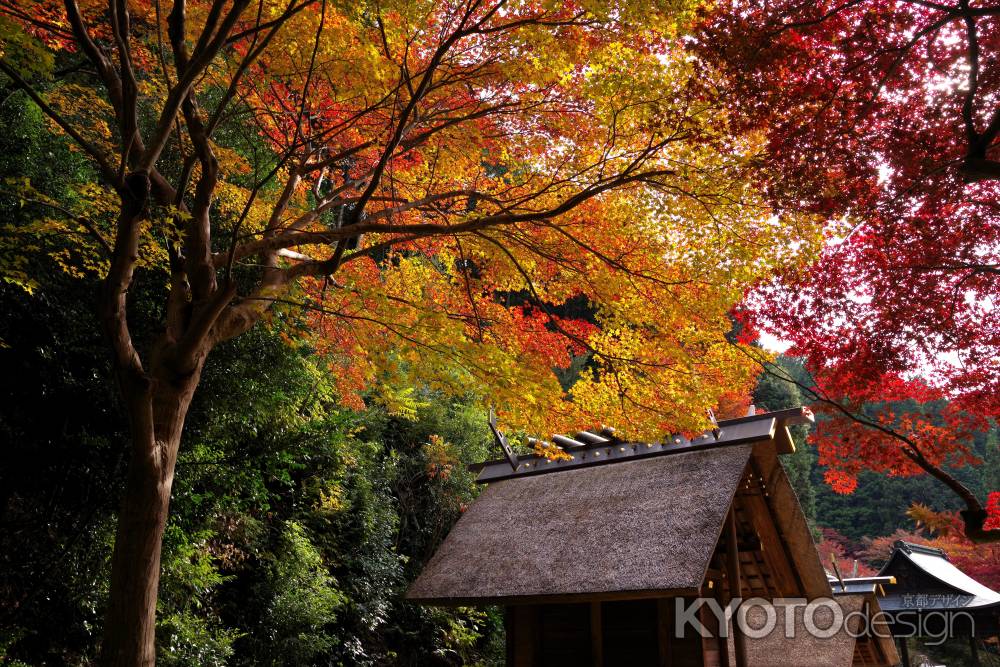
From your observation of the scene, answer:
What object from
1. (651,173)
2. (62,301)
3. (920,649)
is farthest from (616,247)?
(920,649)

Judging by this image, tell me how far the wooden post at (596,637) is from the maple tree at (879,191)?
2.94 m

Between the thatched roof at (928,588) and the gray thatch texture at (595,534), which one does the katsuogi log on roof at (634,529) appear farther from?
the thatched roof at (928,588)

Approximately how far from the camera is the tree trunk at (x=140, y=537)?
3598mm

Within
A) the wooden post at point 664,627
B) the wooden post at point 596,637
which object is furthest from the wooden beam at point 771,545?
the wooden post at point 596,637

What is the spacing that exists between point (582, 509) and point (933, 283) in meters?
3.87

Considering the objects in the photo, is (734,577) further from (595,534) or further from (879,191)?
(879,191)

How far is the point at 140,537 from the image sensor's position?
3.71 meters

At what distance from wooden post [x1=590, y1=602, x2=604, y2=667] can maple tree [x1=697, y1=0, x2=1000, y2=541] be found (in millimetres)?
2938

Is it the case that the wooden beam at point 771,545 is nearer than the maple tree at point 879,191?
No

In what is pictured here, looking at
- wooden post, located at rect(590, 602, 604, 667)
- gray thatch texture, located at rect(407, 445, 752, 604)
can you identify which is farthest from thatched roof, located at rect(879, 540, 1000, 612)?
gray thatch texture, located at rect(407, 445, 752, 604)

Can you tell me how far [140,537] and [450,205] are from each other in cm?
345

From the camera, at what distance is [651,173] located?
4469 mm

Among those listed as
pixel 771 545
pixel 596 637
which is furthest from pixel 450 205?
pixel 771 545

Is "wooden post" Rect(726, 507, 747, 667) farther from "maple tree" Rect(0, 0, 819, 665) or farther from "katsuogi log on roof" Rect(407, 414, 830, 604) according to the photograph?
"maple tree" Rect(0, 0, 819, 665)
